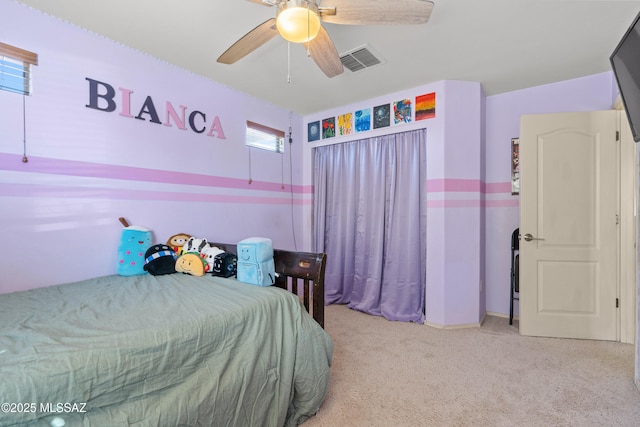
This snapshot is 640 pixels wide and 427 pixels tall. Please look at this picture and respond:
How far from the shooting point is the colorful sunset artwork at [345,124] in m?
3.31

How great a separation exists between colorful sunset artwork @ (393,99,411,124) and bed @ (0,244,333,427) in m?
1.97

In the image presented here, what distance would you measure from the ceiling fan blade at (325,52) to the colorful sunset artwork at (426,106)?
1.32 meters

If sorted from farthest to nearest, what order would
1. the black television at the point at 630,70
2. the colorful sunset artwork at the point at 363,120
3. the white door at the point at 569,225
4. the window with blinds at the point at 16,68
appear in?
the colorful sunset artwork at the point at 363,120, the white door at the point at 569,225, the window with blinds at the point at 16,68, the black television at the point at 630,70

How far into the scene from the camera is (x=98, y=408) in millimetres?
924

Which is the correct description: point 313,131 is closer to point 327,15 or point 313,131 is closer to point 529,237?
point 327,15

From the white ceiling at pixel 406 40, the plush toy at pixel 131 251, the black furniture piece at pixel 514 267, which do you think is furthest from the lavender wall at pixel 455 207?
the plush toy at pixel 131 251

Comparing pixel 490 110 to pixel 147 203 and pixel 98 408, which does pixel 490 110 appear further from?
pixel 98 408

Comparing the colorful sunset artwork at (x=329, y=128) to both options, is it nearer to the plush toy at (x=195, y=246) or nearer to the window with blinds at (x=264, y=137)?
the window with blinds at (x=264, y=137)

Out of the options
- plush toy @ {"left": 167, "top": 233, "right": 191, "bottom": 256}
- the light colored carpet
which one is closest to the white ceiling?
plush toy @ {"left": 167, "top": 233, "right": 191, "bottom": 256}

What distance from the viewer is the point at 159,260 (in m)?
2.03

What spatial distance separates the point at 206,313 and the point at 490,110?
331 cm

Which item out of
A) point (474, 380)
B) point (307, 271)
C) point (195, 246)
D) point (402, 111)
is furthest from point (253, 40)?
point (474, 380)

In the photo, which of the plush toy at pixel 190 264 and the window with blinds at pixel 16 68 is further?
the plush toy at pixel 190 264

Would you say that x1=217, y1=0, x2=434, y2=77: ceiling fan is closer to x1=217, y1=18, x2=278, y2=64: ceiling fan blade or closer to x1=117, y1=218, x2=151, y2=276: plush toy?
x1=217, y1=18, x2=278, y2=64: ceiling fan blade
